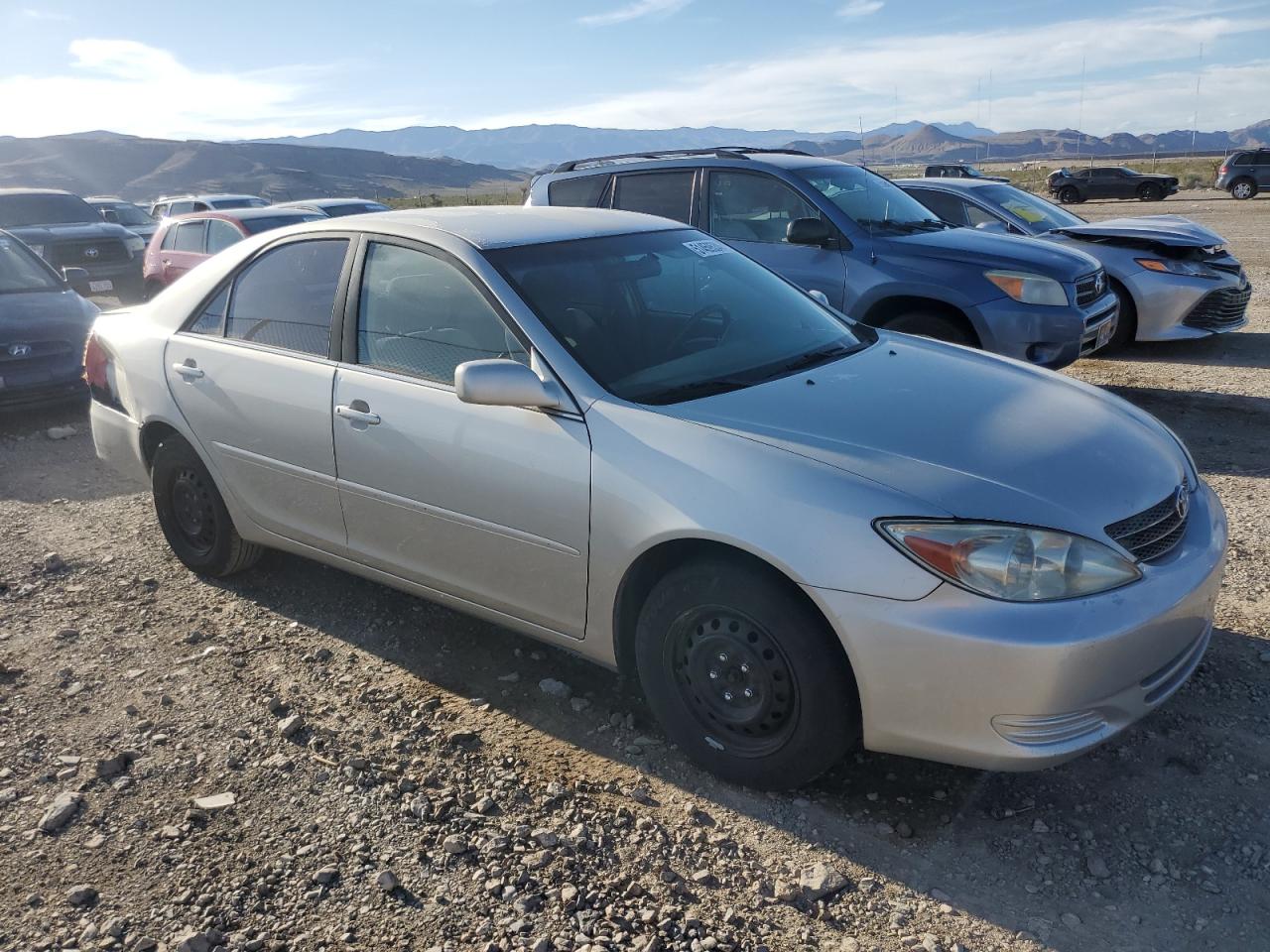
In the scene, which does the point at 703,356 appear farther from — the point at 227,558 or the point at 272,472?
the point at 227,558

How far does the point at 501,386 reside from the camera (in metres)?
3.13

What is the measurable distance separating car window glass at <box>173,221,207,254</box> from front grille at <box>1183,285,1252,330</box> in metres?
10.3

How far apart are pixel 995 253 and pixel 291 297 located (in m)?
4.65

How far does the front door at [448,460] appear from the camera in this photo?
3.24m

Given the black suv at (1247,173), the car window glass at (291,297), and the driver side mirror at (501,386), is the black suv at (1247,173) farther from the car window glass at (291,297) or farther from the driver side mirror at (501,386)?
the driver side mirror at (501,386)

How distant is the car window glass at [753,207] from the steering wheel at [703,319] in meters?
3.50

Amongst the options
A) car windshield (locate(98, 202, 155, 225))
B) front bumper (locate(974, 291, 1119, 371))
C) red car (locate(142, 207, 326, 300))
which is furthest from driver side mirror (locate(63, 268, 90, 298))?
car windshield (locate(98, 202, 155, 225))

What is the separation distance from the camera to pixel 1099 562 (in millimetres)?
2672

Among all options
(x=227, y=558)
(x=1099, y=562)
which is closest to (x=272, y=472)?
(x=227, y=558)

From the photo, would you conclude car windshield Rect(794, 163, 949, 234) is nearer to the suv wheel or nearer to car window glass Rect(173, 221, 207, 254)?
car window glass Rect(173, 221, 207, 254)

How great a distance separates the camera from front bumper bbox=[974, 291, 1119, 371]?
655 centimetres

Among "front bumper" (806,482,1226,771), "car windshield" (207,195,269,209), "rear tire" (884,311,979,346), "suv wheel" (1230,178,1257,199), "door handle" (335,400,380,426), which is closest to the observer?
"front bumper" (806,482,1226,771)

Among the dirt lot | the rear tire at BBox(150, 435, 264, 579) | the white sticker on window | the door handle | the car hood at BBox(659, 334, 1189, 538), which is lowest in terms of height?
the dirt lot

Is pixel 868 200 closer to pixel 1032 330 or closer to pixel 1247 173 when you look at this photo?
pixel 1032 330
